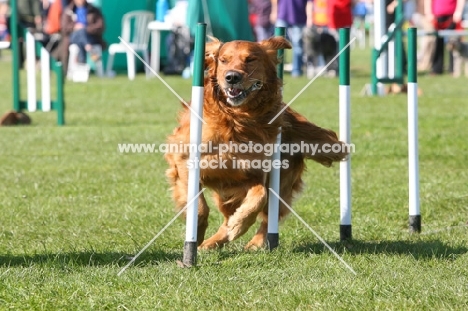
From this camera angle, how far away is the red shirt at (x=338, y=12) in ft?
58.4

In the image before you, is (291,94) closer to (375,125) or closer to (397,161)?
(375,125)

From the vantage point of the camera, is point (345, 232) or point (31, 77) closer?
point (345, 232)

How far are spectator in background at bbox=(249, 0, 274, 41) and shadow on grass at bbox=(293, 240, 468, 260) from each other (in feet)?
51.3

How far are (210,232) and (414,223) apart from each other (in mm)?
1367

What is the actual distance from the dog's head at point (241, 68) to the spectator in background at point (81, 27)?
15.1m

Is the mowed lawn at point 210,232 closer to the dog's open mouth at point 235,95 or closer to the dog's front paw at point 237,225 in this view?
the dog's front paw at point 237,225

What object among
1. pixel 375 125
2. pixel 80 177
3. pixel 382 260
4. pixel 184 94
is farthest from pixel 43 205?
pixel 184 94

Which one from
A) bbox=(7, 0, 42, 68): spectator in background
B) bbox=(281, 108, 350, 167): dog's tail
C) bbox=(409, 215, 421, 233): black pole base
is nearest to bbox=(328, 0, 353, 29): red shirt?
bbox=(7, 0, 42, 68): spectator in background

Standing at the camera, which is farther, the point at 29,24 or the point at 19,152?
the point at 29,24

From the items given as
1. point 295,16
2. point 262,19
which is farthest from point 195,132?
point 262,19

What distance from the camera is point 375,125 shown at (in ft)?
36.8

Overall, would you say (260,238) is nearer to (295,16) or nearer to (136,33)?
(295,16)

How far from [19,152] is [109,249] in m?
4.75

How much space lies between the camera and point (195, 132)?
4367 millimetres
